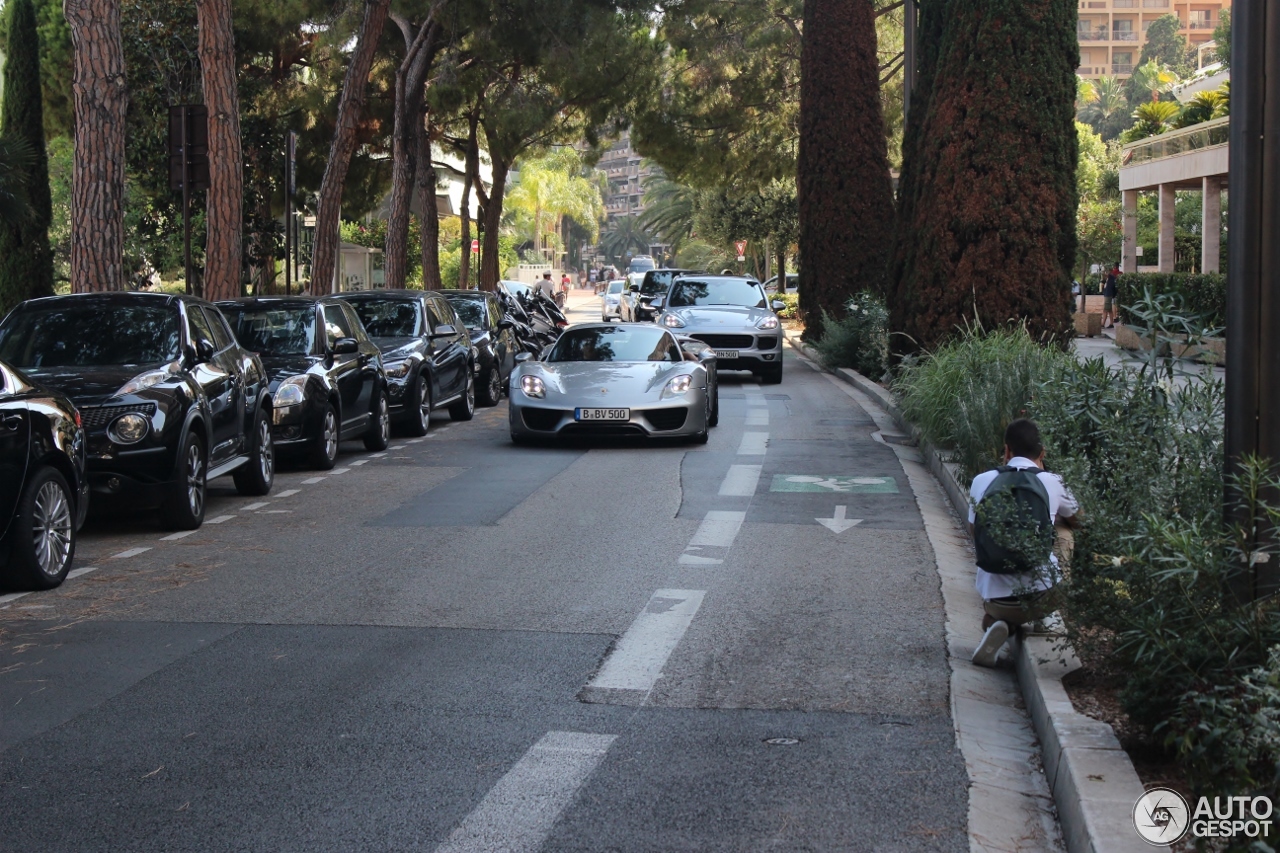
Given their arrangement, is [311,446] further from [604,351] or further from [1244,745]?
[1244,745]

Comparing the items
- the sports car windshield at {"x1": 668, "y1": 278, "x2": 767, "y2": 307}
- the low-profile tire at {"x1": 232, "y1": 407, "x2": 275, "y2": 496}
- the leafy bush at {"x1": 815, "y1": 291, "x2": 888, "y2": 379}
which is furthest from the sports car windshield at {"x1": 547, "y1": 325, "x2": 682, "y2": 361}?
the sports car windshield at {"x1": 668, "y1": 278, "x2": 767, "y2": 307}

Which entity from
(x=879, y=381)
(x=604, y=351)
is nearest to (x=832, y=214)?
(x=879, y=381)

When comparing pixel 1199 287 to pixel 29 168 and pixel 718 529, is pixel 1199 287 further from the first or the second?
pixel 718 529

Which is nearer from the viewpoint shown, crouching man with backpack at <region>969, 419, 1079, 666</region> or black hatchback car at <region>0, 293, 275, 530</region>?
crouching man with backpack at <region>969, 419, 1079, 666</region>

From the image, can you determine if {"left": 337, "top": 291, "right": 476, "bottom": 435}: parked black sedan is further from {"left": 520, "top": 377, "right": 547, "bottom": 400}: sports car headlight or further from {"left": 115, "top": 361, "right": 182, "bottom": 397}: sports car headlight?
{"left": 115, "top": 361, "right": 182, "bottom": 397}: sports car headlight

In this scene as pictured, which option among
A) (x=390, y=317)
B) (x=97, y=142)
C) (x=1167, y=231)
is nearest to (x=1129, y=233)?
(x=1167, y=231)

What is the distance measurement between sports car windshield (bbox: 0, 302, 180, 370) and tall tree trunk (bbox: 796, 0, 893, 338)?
20.5m

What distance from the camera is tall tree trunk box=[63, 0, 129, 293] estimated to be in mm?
15992

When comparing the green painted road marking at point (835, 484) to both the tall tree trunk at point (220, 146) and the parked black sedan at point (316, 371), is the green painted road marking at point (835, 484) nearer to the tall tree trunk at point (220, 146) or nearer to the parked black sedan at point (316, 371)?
the parked black sedan at point (316, 371)

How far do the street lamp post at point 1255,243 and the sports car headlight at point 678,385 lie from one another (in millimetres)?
10420

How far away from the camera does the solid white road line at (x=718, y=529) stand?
10172 millimetres

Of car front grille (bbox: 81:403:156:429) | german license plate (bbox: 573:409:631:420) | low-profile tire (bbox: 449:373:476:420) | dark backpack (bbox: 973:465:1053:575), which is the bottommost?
low-profile tire (bbox: 449:373:476:420)

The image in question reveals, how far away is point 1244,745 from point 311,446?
11479mm

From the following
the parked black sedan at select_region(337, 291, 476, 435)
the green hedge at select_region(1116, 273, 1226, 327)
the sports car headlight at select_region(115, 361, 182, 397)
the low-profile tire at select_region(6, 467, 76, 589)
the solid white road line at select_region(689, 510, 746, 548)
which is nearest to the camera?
the low-profile tire at select_region(6, 467, 76, 589)
